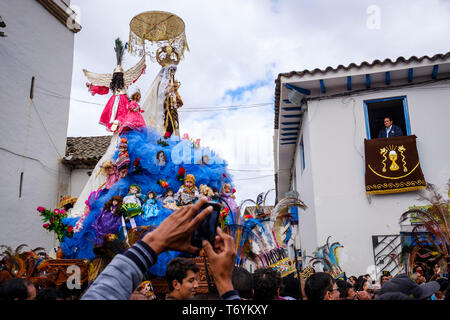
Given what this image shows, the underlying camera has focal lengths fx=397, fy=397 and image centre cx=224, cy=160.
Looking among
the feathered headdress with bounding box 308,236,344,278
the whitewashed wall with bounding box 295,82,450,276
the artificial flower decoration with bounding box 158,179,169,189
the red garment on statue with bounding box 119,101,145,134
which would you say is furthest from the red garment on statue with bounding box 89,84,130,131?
the feathered headdress with bounding box 308,236,344,278

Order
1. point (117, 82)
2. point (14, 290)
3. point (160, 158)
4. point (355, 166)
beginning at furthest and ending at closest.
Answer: point (117, 82)
point (355, 166)
point (160, 158)
point (14, 290)

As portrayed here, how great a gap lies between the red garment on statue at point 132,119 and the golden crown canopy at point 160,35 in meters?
1.89

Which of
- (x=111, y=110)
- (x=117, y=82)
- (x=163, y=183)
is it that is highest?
(x=117, y=82)

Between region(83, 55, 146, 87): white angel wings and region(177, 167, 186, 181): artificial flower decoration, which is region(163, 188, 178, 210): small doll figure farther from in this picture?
region(83, 55, 146, 87): white angel wings

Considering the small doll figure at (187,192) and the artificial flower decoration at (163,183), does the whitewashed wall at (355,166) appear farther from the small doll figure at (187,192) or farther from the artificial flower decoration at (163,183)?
the artificial flower decoration at (163,183)

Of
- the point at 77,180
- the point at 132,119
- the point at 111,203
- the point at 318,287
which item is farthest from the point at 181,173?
the point at 77,180

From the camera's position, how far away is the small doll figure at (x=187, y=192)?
7428mm

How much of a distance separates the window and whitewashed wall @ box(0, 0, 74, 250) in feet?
36.5

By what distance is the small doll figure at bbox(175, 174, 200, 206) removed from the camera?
743cm

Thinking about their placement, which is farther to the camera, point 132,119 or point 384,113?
point 384,113

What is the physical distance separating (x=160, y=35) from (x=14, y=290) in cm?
893

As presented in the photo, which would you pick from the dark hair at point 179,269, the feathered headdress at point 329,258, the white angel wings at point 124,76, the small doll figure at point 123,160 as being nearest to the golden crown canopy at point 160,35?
the white angel wings at point 124,76

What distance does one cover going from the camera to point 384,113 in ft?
37.5

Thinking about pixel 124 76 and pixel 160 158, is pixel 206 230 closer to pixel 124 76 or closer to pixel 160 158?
pixel 160 158
